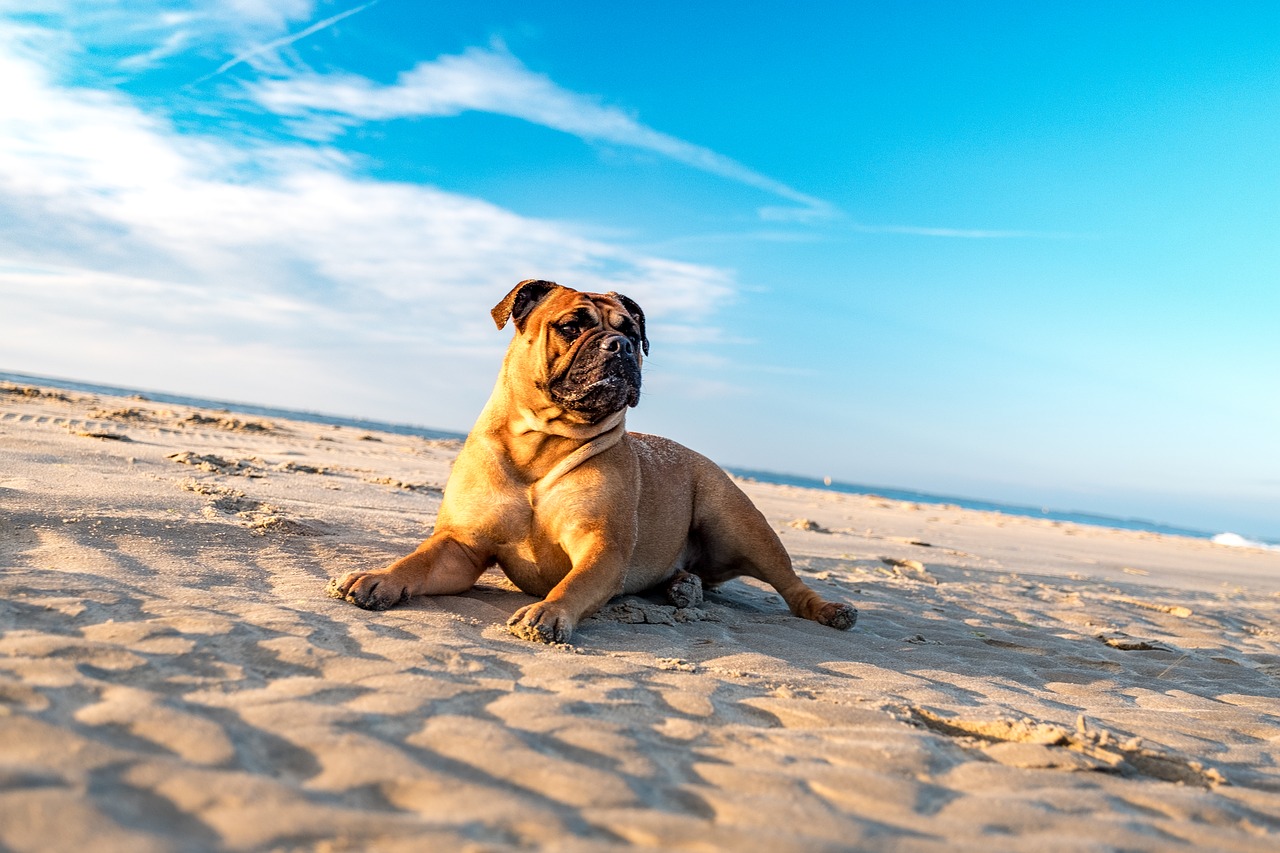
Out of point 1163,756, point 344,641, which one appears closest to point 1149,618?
point 1163,756

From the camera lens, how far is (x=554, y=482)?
4.55m

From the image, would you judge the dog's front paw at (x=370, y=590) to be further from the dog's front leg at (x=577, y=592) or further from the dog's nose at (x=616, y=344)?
the dog's nose at (x=616, y=344)

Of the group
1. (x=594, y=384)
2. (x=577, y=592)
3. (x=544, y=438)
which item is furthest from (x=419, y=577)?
(x=594, y=384)

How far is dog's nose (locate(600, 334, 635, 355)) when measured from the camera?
4.45 metres

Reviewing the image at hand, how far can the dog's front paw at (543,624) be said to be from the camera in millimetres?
3631

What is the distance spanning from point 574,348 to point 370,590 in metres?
1.60

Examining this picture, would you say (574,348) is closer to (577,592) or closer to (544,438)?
(544,438)

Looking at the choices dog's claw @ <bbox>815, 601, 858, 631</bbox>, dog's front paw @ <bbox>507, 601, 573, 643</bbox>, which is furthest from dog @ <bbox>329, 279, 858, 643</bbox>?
dog's front paw @ <bbox>507, 601, 573, 643</bbox>

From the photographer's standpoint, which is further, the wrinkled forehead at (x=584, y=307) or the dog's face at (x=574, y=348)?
the wrinkled forehead at (x=584, y=307)

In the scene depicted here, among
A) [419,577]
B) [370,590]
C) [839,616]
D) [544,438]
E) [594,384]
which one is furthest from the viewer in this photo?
[839,616]

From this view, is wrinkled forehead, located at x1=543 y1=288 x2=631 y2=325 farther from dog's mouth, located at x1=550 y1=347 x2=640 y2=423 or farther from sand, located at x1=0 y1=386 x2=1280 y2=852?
sand, located at x1=0 y1=386 x2=1280 y2=852

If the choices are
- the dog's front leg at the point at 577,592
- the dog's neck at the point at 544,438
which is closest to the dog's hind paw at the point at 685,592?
the dog's front leg at the point at 577,592

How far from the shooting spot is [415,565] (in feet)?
13.8

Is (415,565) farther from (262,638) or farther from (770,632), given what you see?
(770,632)
